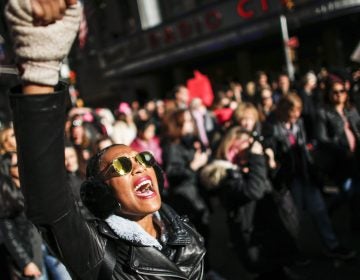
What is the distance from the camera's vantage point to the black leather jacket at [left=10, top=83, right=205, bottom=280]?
1166 mm

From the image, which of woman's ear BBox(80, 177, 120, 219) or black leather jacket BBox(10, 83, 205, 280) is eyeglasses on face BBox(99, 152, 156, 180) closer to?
woman's ear BBox(80, 177, 120, 219)

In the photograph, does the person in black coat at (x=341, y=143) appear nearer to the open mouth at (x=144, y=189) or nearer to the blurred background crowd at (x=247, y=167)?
the blurred background crowd at (x=247, y=167)

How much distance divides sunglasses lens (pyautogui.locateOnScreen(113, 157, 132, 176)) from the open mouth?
84mm

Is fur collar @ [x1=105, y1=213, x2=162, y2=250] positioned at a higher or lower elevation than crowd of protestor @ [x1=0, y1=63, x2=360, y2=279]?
higher

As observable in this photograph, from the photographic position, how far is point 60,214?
4.37 feet

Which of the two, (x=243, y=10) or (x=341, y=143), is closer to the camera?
(x=341, y=143)

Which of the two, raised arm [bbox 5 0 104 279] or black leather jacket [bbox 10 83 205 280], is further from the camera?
black leather jacket [bbox 10 83 205 280]

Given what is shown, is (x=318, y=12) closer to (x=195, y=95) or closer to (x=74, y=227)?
(x=195, y=95)

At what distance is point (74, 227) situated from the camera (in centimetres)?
146

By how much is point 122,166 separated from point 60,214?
2.18 ft

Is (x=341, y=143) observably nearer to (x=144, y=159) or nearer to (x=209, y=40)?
(x=144, y=159)

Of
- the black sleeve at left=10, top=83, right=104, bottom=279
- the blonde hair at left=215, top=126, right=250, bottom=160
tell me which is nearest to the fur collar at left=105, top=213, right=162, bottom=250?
the black sleeve at left=10, top=83, right=104, bottom=279

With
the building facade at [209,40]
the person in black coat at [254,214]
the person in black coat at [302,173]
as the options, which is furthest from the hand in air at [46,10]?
the building facade at [209,40]

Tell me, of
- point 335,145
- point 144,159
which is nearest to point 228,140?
point 335,145
